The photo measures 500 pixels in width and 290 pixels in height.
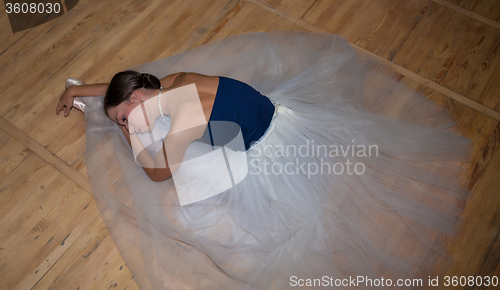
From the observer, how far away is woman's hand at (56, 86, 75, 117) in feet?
5.79

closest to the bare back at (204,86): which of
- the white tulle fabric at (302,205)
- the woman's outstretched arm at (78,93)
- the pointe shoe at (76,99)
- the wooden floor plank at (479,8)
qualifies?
the white tulle fabric at (302,205)

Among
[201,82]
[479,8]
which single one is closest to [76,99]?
[201,82]

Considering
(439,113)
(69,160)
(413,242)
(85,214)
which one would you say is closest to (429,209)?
(413,242)

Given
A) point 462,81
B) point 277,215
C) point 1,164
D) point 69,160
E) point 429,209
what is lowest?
point 1,164

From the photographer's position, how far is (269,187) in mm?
1506

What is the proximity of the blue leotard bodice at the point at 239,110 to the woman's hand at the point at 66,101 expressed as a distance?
777mm

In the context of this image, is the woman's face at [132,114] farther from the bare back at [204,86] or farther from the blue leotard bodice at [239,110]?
the blue leotard bodice at [239,110]

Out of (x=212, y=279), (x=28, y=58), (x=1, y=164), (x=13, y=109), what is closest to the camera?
(x=212, y=279)

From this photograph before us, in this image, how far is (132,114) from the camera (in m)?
1.38

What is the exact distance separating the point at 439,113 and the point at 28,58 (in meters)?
2.27

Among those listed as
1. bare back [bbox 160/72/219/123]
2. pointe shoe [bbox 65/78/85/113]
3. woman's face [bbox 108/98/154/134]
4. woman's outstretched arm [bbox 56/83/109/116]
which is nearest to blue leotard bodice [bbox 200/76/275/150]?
bare back [bbox 160/72/219/123]

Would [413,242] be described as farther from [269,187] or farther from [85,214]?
[85,214]

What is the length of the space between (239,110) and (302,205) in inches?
18.4

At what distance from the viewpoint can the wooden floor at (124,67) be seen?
1.55 metres
